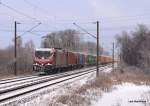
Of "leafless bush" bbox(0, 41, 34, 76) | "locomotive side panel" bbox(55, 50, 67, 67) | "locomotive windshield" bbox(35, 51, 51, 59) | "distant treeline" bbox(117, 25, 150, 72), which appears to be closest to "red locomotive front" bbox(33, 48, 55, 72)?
"locomotive windshield" bbox(35, 51, 51, 59)

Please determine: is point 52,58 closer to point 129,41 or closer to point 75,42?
point 129,41

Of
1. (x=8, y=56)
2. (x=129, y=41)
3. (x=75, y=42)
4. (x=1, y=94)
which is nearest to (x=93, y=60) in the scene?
(x=129, y=41)

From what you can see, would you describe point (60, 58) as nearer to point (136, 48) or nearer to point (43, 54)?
point (43, 54)

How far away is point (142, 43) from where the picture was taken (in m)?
85.1

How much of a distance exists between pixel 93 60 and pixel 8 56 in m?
41.0

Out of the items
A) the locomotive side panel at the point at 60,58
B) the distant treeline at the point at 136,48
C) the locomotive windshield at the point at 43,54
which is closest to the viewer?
the locomotive windshield at the point at 43,54

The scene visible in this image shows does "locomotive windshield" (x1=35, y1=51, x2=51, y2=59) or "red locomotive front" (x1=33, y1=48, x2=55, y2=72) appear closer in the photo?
"red locomotive front" (x1=33, y1=48, x2=55, y2=72)

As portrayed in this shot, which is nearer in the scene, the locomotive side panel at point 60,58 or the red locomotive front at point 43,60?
the red locomotive front at point 43,60

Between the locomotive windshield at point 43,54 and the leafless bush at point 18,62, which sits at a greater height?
the locomotive windshield at point 43,54

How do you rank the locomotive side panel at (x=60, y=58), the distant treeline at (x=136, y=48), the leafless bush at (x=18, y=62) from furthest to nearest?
the distant treeline at (x=136, y=48), the leafless bush at (x=18, y=62), the locomotive side panel at (x=60, y=58)

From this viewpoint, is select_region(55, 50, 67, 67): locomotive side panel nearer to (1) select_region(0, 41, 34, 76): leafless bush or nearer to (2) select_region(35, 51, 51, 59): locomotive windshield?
(2) select_region(35, 51, 51, 59): locomotive windshield

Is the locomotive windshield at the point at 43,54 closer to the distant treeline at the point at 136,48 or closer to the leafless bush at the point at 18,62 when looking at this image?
the leafless bush at the point at 18,62

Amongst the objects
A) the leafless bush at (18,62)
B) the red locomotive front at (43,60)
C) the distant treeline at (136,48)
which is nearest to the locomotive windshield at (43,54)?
the red locomotive front at (43,60)

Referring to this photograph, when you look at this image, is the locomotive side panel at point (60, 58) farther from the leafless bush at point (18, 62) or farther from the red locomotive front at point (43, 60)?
the leafless bush at point (18, 62)
